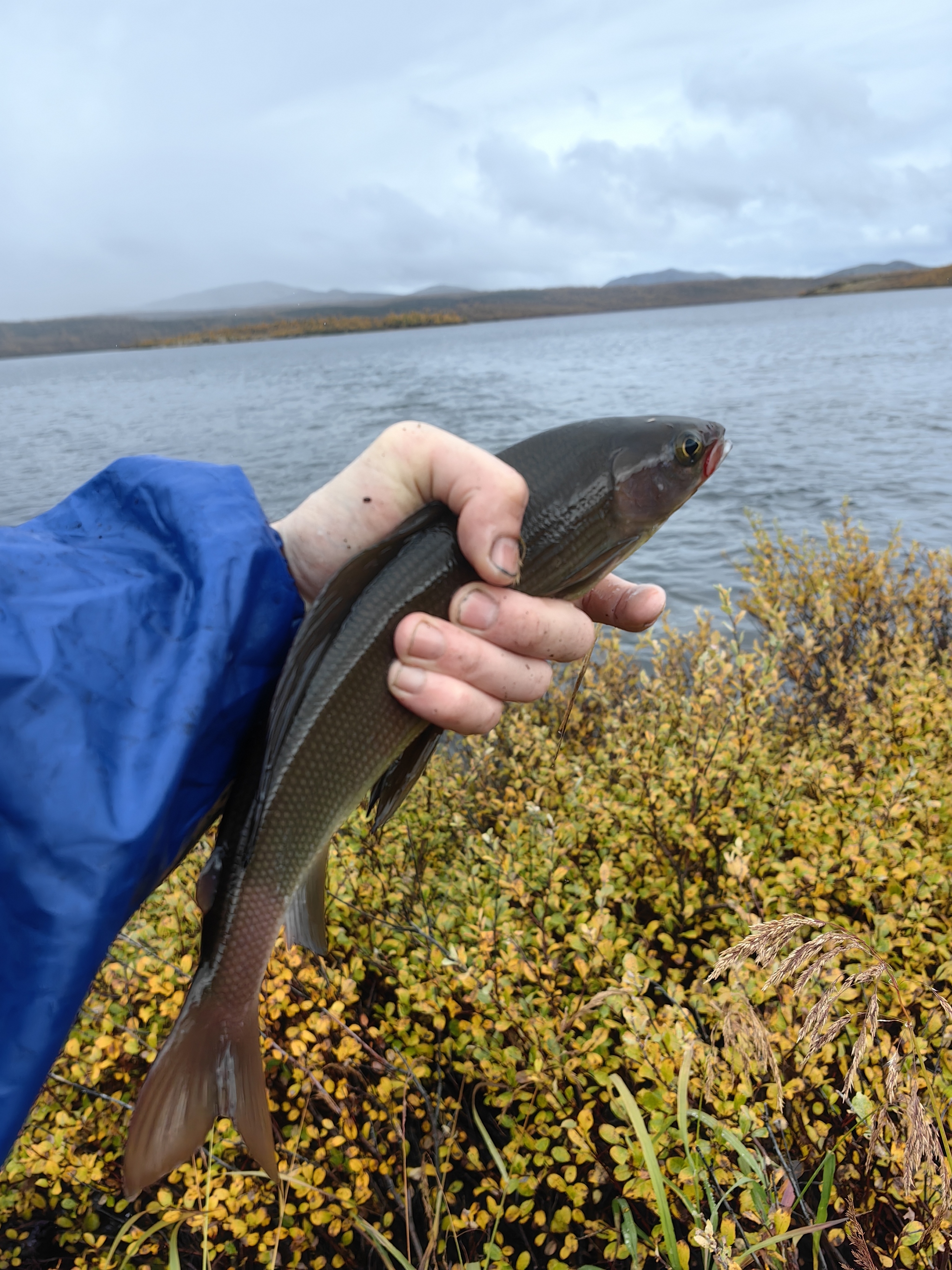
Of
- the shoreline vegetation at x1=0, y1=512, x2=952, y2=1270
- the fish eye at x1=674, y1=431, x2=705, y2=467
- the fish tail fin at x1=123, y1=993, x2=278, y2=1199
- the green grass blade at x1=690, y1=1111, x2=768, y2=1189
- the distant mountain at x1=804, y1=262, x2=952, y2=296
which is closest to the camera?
the fish tail fin at x1=123, y1=993, x2=278, y2=1199

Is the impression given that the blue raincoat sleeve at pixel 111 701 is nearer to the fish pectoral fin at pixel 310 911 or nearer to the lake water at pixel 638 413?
A: the fish pectoral fin at pixel 310 911

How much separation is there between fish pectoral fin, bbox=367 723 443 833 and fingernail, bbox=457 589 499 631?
1.10 feet

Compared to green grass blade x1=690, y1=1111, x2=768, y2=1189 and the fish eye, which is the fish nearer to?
the fish eye

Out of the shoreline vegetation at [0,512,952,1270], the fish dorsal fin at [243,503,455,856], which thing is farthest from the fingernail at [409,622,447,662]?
the shoreline vegetation at [0,512,952,1270]

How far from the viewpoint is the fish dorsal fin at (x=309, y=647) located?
2053 mm

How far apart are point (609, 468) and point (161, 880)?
1.69 metres

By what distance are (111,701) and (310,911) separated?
80 cm

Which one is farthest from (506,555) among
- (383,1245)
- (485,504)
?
(383,1245)

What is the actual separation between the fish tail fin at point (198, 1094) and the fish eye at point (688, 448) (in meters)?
1.96

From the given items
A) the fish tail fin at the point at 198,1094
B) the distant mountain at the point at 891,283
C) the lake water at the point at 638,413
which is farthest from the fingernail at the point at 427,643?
the distant mountain at the point at 891,283

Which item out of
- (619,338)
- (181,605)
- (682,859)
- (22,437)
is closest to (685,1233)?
(682,859)

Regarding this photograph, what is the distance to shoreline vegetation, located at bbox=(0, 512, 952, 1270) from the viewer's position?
2377 millimetres

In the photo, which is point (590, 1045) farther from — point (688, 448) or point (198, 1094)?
point (688, 448)

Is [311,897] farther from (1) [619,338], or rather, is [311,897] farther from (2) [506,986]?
(1) [619,338]
